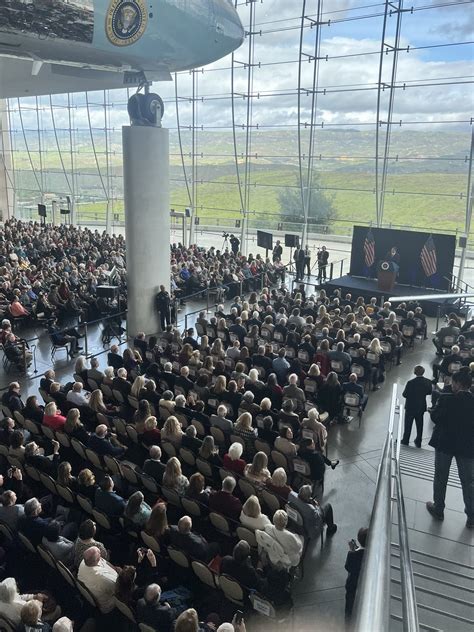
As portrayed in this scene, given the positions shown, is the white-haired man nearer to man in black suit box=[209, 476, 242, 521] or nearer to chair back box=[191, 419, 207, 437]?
man in black suit box=[209, 476, 242, 521]

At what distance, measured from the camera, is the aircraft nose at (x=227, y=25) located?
1269 centimetres

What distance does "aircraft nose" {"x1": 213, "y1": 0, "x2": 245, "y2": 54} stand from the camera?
1269 centimetres

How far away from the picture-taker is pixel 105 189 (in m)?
28.6

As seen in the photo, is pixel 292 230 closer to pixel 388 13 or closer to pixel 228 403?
pixel 388 13

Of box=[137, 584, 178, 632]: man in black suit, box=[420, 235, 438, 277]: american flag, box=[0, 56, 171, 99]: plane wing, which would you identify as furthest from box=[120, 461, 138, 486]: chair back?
box=[420, 235, 438, 277]: american flag

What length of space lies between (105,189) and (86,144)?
279 centimetres

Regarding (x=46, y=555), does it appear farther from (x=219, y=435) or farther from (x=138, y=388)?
(x=138, y=388)

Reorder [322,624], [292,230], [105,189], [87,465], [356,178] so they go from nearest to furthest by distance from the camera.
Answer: [322,624], [87,465], [356,178], [292,230], [105,189]

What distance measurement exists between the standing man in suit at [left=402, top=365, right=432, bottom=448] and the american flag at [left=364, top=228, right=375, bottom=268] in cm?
1121

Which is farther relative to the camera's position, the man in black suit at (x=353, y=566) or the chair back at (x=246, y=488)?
the chair back at (x=246, y=488)

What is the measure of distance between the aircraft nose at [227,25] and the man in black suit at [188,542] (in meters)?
11.7

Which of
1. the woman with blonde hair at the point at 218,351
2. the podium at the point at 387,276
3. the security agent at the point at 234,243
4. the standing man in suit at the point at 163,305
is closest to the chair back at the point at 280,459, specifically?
the woman with blonde hair at the point at 218,351

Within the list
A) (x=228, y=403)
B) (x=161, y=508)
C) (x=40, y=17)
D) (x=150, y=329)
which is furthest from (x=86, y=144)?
(x=161, y=508)

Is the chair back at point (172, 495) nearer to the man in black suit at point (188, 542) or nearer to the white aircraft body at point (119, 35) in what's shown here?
the man in black suit at point (188, 542)
